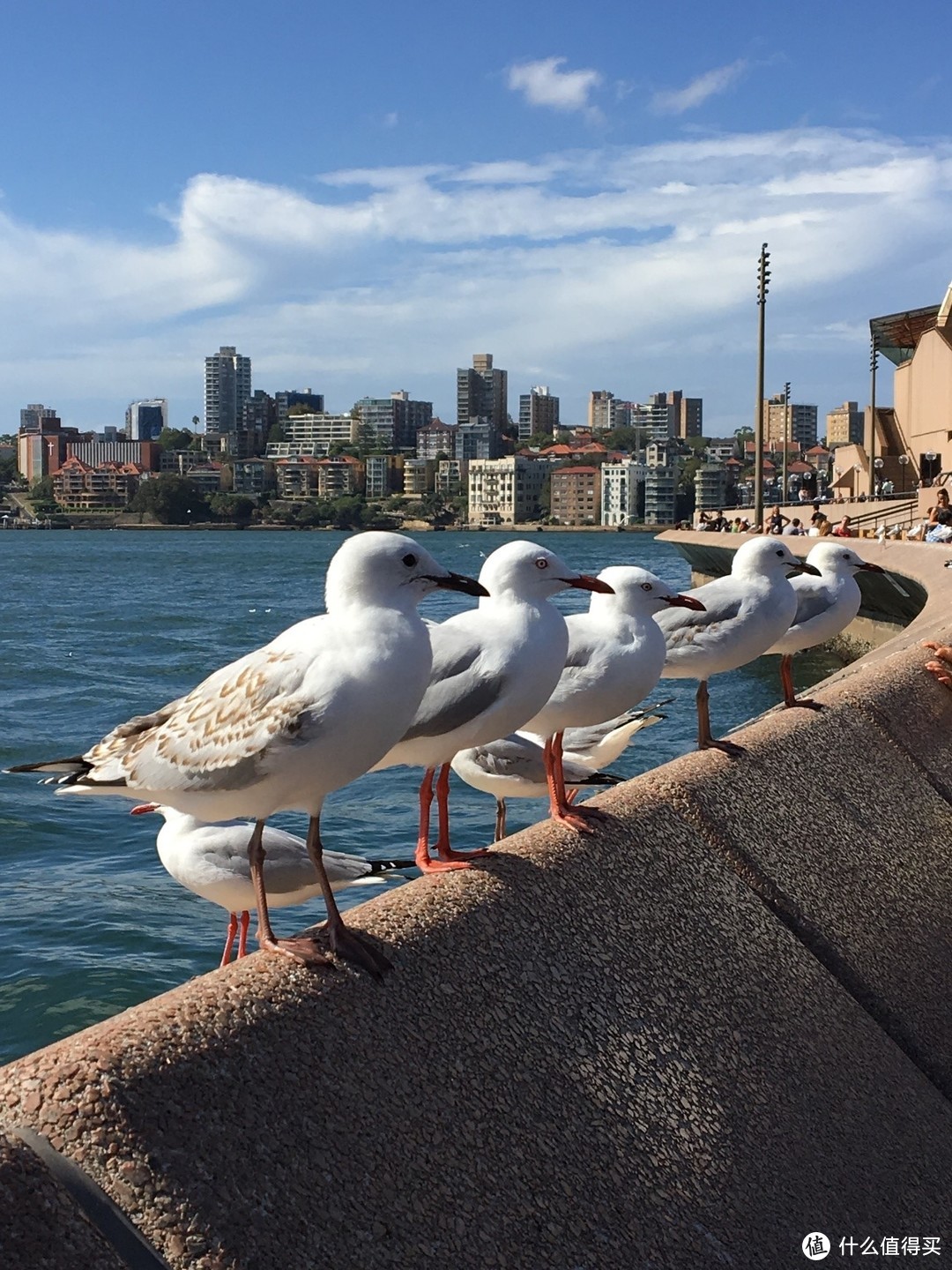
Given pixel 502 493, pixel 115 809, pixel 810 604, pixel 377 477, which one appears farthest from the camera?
pixel 377 477

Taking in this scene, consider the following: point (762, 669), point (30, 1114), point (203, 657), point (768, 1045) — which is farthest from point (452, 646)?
point (203, 657)

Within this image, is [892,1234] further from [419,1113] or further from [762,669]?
[762,669]

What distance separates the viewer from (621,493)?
167m

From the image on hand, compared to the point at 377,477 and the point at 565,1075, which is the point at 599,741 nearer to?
the point at 565,1075

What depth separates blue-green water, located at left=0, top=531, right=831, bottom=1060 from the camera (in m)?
8.91

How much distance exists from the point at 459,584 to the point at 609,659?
47.3 inches

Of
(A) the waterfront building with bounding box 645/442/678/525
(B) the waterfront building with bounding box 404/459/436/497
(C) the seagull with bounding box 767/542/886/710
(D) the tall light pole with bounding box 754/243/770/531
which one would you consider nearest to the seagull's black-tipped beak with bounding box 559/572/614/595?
(C) the seagull with bounding box 767/542/886/710

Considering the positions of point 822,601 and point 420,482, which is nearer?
point 822,601

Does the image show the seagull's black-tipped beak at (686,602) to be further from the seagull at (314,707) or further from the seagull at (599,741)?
the seagull at (314,707)

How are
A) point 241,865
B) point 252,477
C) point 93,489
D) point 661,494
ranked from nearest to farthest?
1. point 241,865
2. point 661,494
3. point 93,489
4. point 252,477

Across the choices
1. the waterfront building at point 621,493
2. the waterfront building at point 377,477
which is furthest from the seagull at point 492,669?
the waterfront building at point 377,477

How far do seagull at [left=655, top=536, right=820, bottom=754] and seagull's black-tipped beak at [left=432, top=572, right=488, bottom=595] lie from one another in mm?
1776

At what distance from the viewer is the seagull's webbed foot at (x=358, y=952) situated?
224 cm

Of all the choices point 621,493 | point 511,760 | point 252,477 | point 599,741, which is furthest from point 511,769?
point 252,477
